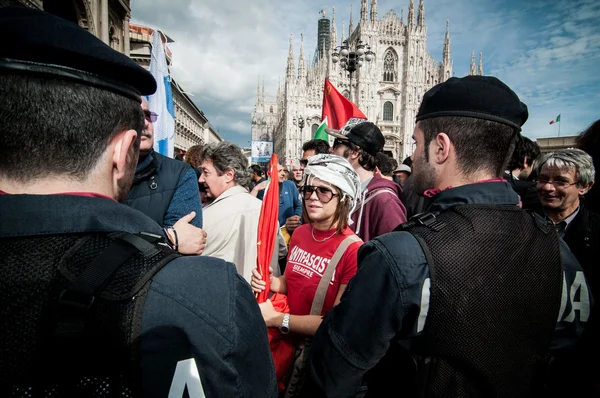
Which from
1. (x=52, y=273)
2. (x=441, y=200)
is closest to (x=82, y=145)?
(x=52, y=273)

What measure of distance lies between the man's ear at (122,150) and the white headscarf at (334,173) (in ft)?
4.87

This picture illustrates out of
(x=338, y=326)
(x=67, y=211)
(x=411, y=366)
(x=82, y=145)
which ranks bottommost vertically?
(x=411, y=366)

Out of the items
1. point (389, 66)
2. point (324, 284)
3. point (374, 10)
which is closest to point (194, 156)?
point (324, 284)

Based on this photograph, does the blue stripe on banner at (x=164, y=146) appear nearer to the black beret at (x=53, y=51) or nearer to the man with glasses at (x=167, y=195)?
the man with glasses at (x=167, y=195)

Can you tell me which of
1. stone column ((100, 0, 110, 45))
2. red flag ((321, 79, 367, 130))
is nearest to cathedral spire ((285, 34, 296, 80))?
stone column ((100, 0, 110, 45))

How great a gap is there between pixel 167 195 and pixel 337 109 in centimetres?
482

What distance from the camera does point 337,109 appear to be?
6.28 m

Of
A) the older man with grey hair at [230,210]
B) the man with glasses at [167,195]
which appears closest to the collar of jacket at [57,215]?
the man with glasses at [167,195]

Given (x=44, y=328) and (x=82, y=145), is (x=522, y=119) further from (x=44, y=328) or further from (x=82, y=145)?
(x=44, y=328)

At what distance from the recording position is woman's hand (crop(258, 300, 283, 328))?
1.98 metres

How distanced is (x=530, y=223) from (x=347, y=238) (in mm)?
1066

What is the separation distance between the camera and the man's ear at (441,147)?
1381 mm

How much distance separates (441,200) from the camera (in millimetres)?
1351

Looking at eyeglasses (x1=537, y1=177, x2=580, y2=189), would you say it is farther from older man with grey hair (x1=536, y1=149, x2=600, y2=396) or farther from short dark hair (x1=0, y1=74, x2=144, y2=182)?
short dark hair (x1=0, y1=74, x2=144, y2=182)
